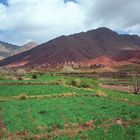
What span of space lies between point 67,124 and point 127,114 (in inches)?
245

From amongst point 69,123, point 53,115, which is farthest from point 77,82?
point 69,123

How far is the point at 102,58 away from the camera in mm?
172750

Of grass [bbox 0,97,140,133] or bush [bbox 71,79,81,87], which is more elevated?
bush [bbox 71,79,81,87]

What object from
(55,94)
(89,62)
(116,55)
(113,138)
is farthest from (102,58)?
(113,138)

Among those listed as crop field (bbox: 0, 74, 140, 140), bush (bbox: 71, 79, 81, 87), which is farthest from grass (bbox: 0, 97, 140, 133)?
bush (bbox: 71, 79, 81, 87)

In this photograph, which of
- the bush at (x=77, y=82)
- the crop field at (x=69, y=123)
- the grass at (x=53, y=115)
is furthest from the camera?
the bush at (x=77, y=82)

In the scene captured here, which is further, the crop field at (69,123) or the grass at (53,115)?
the grass at (53,115)

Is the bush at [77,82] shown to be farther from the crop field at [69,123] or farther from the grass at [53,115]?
the grass at [53,115]

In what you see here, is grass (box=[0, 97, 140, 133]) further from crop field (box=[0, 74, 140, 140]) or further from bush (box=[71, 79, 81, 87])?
bush (box=[71, 79, 81, 87])

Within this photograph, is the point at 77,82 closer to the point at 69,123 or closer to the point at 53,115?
the point at 53,115

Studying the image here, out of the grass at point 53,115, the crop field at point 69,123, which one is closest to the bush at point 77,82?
the crop field at point 69,123

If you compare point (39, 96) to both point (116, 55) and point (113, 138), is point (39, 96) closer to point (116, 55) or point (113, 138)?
point (113, 138)

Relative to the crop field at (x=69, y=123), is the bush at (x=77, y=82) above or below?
above

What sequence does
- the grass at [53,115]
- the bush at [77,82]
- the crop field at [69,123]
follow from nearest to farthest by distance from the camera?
the crop field at [69,123] → the grass at [53,115] → the bush at [77,82]
